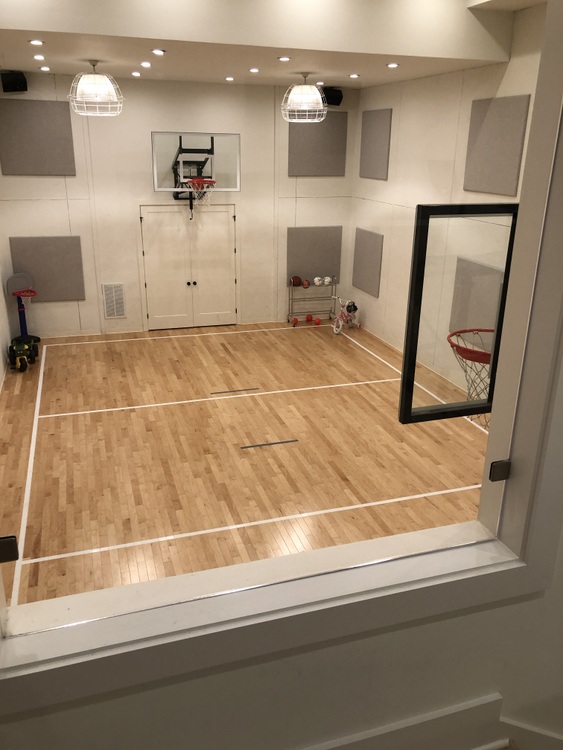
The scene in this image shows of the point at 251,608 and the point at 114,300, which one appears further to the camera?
the point at 114,300

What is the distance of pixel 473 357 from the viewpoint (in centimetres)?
306

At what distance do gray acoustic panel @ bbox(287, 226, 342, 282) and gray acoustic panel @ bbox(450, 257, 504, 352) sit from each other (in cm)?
683

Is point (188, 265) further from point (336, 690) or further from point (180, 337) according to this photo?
point (336, 690)

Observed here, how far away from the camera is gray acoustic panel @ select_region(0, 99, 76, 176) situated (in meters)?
8.11

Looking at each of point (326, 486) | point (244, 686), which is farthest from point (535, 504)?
point (326, 486)

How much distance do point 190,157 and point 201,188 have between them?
469 millimetres

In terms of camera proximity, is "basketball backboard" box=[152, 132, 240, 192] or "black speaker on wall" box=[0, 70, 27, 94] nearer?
"black speaker on wall" box=[0, 70, 27, 94]

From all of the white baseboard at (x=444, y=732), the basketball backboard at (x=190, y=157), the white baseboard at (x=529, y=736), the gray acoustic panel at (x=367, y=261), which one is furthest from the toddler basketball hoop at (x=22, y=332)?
the white baseboard at (x=529, y=736)

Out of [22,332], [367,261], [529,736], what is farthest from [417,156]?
[529,736]

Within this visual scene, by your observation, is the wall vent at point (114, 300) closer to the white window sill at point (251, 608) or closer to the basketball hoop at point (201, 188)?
the basketball hoop at point (201, 188)

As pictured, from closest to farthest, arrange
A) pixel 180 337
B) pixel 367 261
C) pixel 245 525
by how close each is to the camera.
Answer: pixel 245 525 < pixel 180 337 < pixel 367 261

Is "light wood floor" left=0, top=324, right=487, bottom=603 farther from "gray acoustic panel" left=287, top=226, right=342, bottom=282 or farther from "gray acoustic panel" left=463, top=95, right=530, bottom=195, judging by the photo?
"gray acoustic panel" left=463, top=95, right=530, bottom=195

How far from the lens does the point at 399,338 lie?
334 inches

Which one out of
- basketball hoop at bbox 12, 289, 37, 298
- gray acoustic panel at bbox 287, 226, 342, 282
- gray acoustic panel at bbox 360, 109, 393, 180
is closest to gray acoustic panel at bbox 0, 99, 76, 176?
basketball hoop at bbox 12, 289, 37, 298
